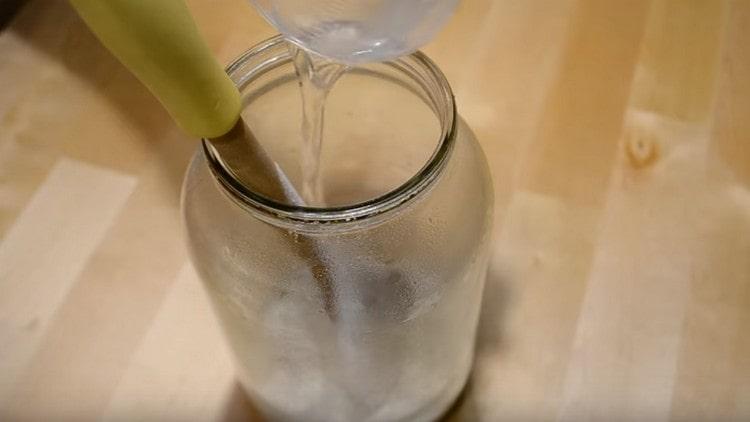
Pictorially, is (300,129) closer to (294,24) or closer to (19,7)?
(294,24)

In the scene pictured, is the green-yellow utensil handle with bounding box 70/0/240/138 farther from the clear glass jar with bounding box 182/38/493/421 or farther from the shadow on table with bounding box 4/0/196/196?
the shadow on table with bounding box 4/0/196/196

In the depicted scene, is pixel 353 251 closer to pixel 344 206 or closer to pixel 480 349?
pixel 344 206

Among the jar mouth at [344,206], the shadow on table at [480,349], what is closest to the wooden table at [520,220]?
the shadow on table at [480,349]

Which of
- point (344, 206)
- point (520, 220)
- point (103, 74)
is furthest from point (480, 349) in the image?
point (103, 74)

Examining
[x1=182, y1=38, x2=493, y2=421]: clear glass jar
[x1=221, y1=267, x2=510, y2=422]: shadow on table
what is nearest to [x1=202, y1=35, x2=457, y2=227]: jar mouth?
[x1=182, y1=38, x2=493, y2=421]: clear glass jar

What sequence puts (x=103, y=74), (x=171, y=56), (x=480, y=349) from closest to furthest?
(x=171, y=56) < (x=480, y=349) < (x=103, y=74)
